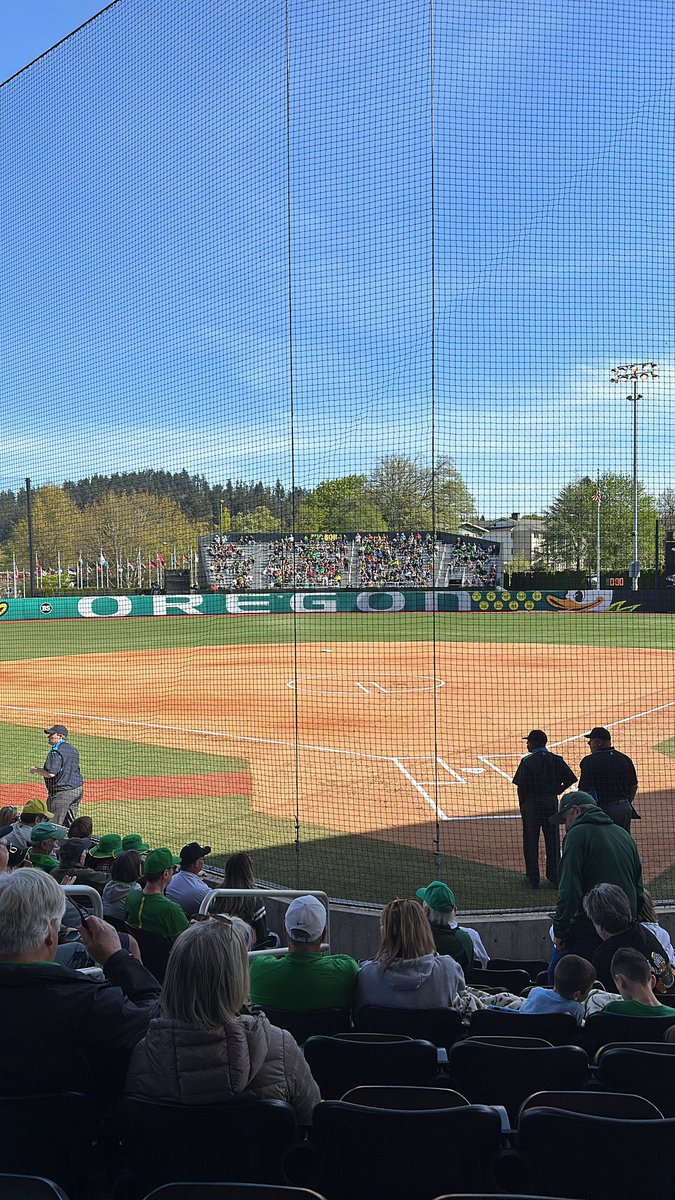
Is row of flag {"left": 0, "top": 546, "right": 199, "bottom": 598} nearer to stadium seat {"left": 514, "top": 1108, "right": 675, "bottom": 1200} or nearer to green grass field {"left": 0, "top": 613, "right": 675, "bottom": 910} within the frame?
green grass field {"left": 0, "top": 613, "right": 675, "bottom": 910}

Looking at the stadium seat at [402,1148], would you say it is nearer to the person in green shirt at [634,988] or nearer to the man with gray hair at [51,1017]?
the man with gray hair at [51,1017]

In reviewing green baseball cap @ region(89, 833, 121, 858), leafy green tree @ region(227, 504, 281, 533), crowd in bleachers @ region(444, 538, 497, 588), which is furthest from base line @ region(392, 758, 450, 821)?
crowd in bleachers @ region(444, 538, 497, 588)

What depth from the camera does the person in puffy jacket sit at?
2.29 metres

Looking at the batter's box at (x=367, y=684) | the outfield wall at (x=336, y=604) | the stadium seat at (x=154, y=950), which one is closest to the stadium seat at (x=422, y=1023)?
the stadium seat at (x=154, y=950)

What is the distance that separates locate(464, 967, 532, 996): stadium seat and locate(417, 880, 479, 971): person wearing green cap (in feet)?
0.88

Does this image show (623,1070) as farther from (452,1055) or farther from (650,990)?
(650,990)

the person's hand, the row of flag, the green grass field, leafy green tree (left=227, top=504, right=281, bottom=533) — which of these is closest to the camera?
the person's hand

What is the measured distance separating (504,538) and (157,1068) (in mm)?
13687

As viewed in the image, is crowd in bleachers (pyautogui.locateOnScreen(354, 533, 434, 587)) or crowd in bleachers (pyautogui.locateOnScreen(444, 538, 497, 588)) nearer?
crowd in bleachers (pyautogui.locateOnScreen(444, 538, 497, 588))

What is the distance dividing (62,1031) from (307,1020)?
121 centimetres

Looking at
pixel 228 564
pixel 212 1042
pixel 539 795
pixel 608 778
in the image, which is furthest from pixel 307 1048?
pixel 228 564

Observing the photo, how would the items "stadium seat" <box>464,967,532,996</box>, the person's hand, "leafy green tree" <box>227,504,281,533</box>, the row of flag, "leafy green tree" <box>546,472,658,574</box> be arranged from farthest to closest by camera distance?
the row of flag
"leafy green tree" <box>227,504,281,533</box>
"leafy green tree" <box>546,472,658,574</box>
"stadium seat" <box>464,967,532,996</box>
the person's hand

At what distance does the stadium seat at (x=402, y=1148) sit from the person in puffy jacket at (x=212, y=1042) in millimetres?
185

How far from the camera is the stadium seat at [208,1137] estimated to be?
220 centimetres
